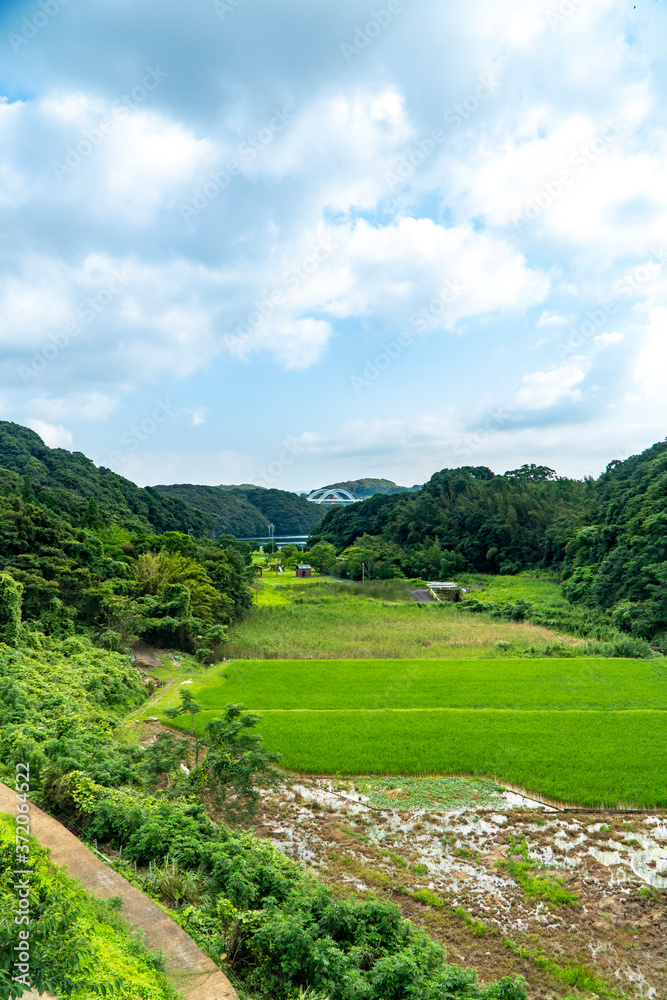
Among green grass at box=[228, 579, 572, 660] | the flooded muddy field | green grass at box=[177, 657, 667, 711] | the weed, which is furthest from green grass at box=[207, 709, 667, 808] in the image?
green grass at box=[228, 579, 572, 660]

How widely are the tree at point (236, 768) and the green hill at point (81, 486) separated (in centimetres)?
3257

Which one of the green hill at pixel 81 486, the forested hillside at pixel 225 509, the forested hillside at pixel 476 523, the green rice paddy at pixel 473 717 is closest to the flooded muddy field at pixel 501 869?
the green rice paddy at pixel 473 717

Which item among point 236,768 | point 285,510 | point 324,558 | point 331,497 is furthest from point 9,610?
point 331,497

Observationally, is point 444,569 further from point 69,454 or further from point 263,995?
point 263,995

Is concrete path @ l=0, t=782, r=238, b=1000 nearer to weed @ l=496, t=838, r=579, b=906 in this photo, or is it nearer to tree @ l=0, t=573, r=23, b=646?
weed @ l=496, t=838, r=579, b=906

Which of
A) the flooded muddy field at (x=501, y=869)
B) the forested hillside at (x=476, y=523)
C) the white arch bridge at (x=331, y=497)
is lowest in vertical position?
the flooded muddy field at (x=501, y=869)

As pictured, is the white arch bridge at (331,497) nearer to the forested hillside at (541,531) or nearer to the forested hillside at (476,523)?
the forested hillside at (541,531)

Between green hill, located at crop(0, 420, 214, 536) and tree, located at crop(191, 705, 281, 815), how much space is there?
32568 millimetres

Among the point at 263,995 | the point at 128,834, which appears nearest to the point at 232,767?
the point at 128,834

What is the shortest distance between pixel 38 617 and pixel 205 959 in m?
16.0

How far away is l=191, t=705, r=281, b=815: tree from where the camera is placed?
9602 mm

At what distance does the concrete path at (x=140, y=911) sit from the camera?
4.65 meters

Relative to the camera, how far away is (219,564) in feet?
102

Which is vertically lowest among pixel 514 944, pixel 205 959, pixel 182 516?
pixel 514 944
